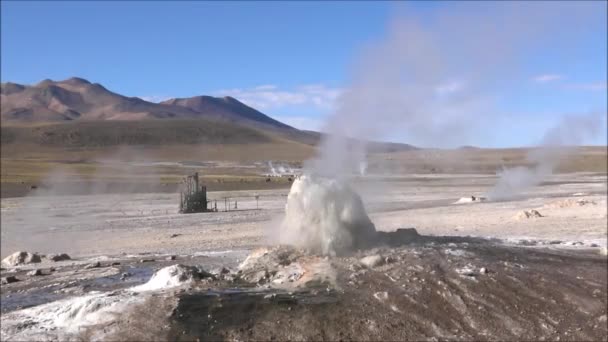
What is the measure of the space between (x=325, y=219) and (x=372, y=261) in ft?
4.71

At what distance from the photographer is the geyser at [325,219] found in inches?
528

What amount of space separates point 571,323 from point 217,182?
46852 mm

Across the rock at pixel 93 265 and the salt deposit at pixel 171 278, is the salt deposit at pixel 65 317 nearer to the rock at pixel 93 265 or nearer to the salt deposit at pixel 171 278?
the salt deposit at pixel 171 278

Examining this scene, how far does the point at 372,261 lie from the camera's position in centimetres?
1265

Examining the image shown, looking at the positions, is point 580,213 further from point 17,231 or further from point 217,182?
point 217,182

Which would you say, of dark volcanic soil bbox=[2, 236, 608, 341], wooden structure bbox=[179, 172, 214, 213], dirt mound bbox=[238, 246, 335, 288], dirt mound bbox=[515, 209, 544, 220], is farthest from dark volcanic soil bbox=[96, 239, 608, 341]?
wooden structure bbox=[179, 172, 214, 213]

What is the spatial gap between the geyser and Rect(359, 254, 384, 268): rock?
27.8 inches

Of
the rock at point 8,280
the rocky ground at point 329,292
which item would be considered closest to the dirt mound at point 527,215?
the rocky ground at point 329,292

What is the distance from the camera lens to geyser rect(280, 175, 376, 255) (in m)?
13.4

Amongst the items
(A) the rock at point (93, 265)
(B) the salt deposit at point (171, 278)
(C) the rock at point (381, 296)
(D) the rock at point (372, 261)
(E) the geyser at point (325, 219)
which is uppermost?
(E) the geyser at point (325, 219)

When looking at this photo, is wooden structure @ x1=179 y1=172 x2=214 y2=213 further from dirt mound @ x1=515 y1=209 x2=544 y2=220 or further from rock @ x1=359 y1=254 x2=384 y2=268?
rock @ x1=359 y1=254 x2=384 y2=268

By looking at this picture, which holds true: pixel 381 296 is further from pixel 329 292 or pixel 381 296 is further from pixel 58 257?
pixel 58 257

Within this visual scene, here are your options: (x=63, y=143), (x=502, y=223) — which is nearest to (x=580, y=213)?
(x=502, y=223)

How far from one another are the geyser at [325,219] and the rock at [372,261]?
71 cm
